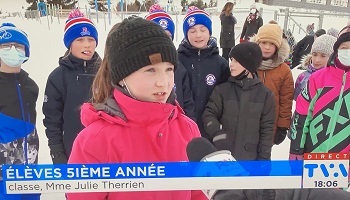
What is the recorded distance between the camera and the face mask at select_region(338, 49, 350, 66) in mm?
2166

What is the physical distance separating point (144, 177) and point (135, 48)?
44 cm

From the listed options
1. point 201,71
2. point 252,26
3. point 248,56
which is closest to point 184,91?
point 201,71

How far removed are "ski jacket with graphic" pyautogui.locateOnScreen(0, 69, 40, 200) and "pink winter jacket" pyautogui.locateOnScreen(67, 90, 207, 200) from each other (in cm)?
111

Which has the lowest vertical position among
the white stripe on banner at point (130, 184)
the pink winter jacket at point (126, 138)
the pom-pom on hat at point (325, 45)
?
the white stripe on banner at point (130, 184)

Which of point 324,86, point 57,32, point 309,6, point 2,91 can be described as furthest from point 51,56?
point 309,6

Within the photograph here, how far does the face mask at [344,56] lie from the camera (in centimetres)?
217

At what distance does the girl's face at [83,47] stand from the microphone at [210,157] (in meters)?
1.56

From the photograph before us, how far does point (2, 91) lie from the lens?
2203mm

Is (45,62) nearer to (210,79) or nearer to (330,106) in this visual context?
(210,79)

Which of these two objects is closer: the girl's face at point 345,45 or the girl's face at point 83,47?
the girl's face at point 345,45

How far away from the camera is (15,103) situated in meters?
2.24

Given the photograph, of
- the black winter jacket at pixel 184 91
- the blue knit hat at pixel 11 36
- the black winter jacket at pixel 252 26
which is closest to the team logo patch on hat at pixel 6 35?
the blue knit hat at pixel 11 36

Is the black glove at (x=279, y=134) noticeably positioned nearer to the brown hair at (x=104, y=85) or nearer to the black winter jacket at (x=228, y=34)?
the brown hair at (x=104, y=85)

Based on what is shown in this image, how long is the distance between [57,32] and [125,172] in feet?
48.3
